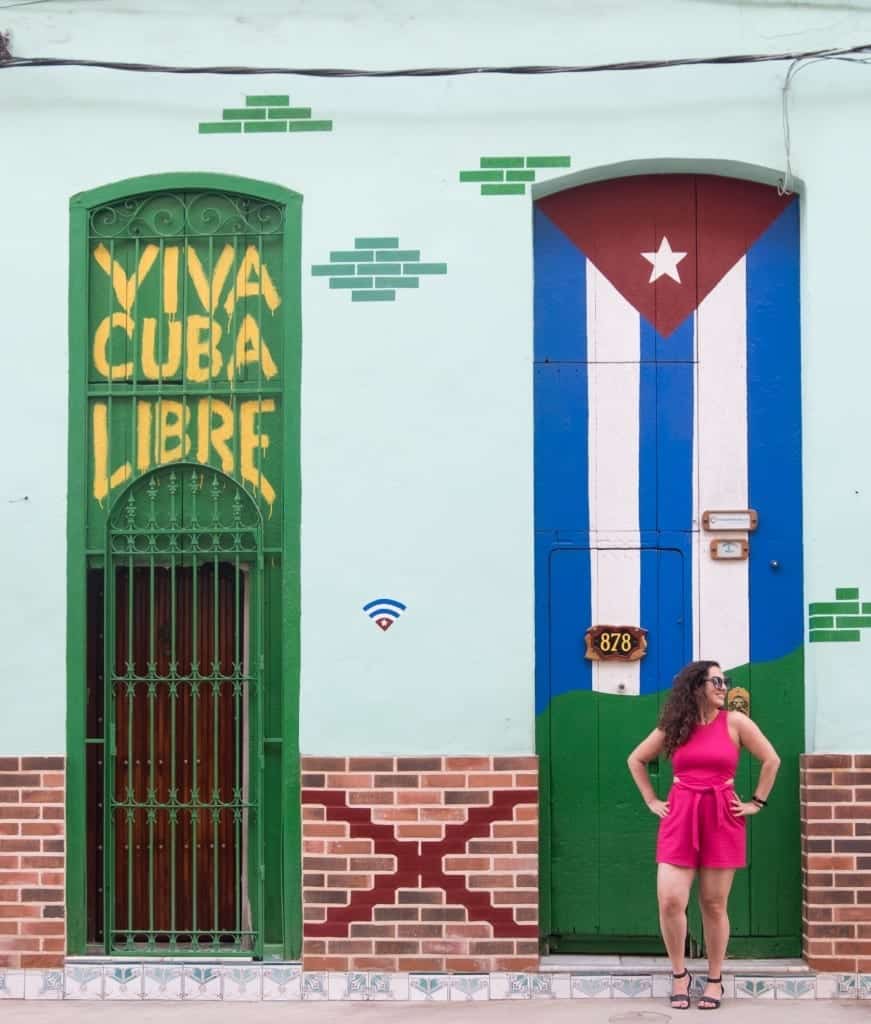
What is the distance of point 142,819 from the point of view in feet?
26.3

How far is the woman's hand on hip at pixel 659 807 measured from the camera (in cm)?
739

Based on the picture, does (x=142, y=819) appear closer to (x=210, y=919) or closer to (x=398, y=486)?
(x=210, y=919)

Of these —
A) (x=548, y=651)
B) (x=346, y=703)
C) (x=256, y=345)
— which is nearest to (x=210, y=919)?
(x=346, y=703)

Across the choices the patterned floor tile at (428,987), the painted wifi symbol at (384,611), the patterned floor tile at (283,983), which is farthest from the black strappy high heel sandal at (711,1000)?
the painted wifi symbol at (384,611)

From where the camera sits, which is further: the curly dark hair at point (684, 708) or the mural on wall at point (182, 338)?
the mural on wall at point (182, 338)

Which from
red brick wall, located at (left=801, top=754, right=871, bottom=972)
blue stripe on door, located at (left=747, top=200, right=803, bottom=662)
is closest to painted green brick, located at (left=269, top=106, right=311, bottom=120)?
blue stripe on door, located at (left=747, top=200, right=803, bottom=662)

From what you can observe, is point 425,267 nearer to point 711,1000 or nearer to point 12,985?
point 711,1000

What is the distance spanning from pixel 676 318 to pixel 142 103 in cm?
287

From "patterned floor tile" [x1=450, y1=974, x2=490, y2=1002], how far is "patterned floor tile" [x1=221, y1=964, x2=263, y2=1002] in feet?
3.07

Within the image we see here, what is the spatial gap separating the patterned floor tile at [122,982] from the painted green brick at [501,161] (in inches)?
168

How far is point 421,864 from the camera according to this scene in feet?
25.6

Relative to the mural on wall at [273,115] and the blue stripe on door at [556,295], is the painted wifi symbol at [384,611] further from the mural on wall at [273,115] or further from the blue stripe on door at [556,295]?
the mural on wall at [273,115]

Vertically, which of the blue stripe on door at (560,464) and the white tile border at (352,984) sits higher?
the blue stripe on door at (560,464)

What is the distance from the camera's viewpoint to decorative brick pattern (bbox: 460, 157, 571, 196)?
26.1 ft
